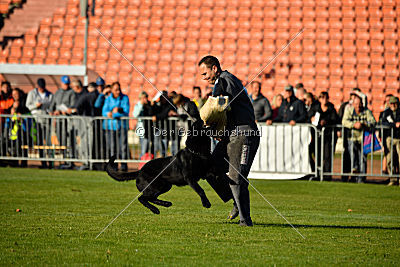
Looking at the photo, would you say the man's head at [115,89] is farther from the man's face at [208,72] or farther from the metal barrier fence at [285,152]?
the man's face at [208,72]

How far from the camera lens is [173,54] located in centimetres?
2227

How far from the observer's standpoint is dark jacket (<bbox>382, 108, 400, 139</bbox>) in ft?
42.8

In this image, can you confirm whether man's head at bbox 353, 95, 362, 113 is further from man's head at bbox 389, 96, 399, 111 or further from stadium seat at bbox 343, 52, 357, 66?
stadium seat at bbox 343, 52, 357, 66

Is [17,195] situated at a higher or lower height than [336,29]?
lower

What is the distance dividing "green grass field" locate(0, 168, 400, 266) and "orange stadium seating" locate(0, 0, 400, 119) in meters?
10.8

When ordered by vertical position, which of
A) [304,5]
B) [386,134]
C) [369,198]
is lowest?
[369,198]

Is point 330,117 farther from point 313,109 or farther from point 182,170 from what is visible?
Answer: point 182,170

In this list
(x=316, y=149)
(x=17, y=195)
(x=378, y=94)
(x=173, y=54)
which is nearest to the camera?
(x=17, y=195)

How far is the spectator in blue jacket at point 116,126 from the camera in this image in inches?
550

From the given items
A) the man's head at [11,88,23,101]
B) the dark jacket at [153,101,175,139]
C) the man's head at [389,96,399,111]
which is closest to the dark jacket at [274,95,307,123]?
the man's head at [389,96,399,111]

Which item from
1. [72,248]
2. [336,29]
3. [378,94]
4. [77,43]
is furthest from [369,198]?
[77,43]

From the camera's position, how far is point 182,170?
264 inches

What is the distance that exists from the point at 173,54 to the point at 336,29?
572 cm

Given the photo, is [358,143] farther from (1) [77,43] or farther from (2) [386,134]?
(1) [77,43]
